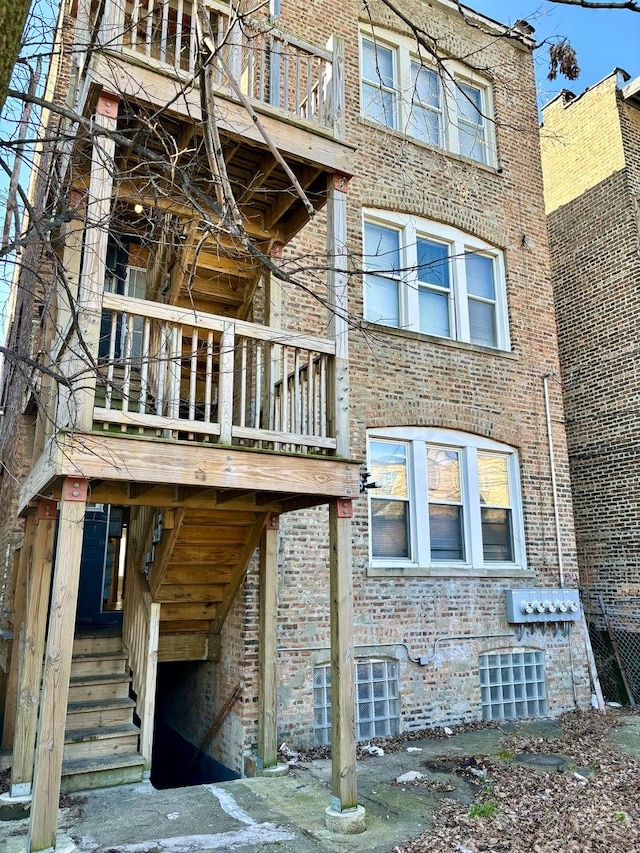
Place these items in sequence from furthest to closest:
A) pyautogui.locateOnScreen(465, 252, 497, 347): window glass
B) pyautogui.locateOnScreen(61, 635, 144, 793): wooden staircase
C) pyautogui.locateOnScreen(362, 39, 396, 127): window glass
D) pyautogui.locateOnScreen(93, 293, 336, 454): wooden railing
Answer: pyautogui.locateOnScreen(465, 252, 497, 347): window glass, pyautogui.locateOnScreen(362, 39, 396, 127): window glass, pyautogui.locateOnScreen(61, 635, 144, 793): wooden staircase, pyautogui.locateOnScreen(93, 293, 336, 454): wooden railing

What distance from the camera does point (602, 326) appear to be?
11.8 m

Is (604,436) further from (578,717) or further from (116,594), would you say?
(116,594)

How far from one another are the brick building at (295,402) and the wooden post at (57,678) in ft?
0.07

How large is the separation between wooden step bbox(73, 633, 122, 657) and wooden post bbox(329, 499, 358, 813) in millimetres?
3336

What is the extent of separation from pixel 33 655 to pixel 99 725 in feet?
4.41

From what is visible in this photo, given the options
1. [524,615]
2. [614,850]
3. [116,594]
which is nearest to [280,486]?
[614,850]

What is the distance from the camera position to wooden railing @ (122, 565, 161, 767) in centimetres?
618

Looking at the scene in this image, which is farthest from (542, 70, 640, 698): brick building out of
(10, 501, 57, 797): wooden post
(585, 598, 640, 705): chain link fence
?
(10, 501, 57, 797): wooden post

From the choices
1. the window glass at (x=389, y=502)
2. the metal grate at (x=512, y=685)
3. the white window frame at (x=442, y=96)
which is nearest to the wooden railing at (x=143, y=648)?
the window glass at (x=389, y=502)

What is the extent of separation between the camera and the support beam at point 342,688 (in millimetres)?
4883

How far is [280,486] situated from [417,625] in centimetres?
405

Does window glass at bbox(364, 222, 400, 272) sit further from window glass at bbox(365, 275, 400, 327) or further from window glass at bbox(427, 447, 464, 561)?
window glass at bbox(427, 447, 464, 561)

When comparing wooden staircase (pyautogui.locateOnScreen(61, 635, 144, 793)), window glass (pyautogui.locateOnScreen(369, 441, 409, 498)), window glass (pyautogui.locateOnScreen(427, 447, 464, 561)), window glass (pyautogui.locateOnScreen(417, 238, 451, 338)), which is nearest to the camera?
wooden staircase (pyautogui.locateOnScreen(61, 635, 144, 793))

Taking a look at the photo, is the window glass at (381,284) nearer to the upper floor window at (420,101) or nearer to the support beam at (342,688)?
the upper floor window at (420,101)
